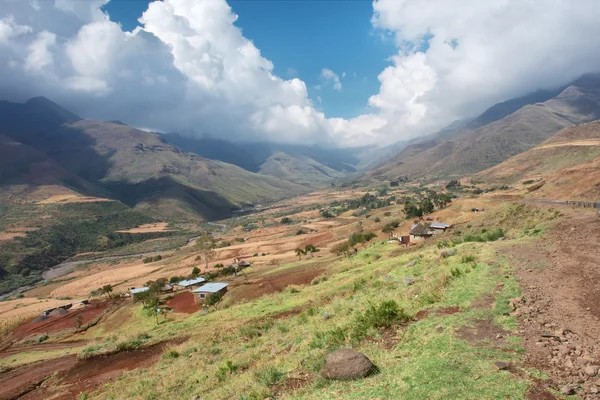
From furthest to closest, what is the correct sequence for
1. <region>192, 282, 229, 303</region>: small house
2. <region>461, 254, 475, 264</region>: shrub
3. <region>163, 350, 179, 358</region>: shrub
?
<region>192, 282, 229, 303</region>: small house < <region>163, 350, 179, 358</region>: shrub < <region>461, 254, 475, 264</region>: shrub

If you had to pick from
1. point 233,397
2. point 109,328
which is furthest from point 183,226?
point 233,397

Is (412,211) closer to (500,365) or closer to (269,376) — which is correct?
(269,376)

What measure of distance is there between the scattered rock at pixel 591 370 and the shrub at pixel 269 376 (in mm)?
6897

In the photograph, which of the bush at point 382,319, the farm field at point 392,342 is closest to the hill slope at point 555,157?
the farm field at point 392,342

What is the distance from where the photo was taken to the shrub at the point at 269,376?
8.98m

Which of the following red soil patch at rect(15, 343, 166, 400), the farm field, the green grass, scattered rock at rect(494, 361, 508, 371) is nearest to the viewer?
scattered rock at rect(494, 361, 508, 371)

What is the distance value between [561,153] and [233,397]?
560 feet

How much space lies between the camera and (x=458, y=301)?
10922mm

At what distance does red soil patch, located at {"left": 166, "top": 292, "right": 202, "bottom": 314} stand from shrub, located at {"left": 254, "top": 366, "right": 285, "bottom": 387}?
30819mm

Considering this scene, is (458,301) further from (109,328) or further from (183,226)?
(183,226)

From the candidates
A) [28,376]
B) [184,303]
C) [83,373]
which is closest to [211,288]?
[184,303]

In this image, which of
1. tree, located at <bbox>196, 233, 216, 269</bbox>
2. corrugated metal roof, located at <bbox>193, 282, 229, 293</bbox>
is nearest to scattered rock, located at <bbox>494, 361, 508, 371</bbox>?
corrugated metal roof, located at <bbox>193, 282, 229, 293</bbox>

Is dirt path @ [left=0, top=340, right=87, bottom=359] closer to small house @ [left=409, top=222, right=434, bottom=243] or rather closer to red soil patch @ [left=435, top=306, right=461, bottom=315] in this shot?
red soil patch @ [left=435, top=306, right=461, bottom=315]

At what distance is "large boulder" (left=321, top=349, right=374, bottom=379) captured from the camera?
300 inches
